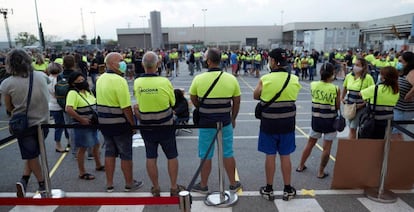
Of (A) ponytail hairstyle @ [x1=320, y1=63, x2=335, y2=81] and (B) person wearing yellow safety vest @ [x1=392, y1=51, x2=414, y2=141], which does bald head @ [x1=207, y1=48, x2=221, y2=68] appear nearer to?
(A) ponytail hairstyle @ [x1=320, y1=63, x2=335, y2=81]

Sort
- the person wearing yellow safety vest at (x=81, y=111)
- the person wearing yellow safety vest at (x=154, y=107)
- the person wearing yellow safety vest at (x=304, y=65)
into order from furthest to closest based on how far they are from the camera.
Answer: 1. the person wearing yellow safety vest at (x=304, y=65)
2. the person wearing yellow safety vest at (x=81, y=111)
3. the person wearing yellow safety vest at (x=154, y=107)

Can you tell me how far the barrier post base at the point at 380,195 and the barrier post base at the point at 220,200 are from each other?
1836 millimetres

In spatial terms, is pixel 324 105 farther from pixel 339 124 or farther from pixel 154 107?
pixel 154 107

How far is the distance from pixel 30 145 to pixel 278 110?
3.29m

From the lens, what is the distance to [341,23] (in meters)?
62.1

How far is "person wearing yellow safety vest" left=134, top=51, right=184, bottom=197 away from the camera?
362 cm

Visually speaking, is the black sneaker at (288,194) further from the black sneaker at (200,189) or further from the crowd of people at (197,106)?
the black sneaker at (200,189)

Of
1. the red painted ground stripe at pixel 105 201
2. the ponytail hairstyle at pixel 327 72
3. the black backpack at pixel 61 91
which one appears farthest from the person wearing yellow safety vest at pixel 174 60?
the red painted ground stripe at pixel 105 201

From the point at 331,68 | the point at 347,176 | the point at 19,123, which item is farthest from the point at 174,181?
the point at 331,68

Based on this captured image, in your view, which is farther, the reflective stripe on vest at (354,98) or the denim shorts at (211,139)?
the reflective stripe on vest at (354,98)

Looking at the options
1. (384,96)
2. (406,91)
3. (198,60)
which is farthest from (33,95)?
(198,60)

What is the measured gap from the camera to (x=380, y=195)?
398 cm

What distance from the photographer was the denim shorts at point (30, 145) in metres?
3.83

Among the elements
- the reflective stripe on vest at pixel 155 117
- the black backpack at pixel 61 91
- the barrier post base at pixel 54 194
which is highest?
the black backpack at pixel 61 91
